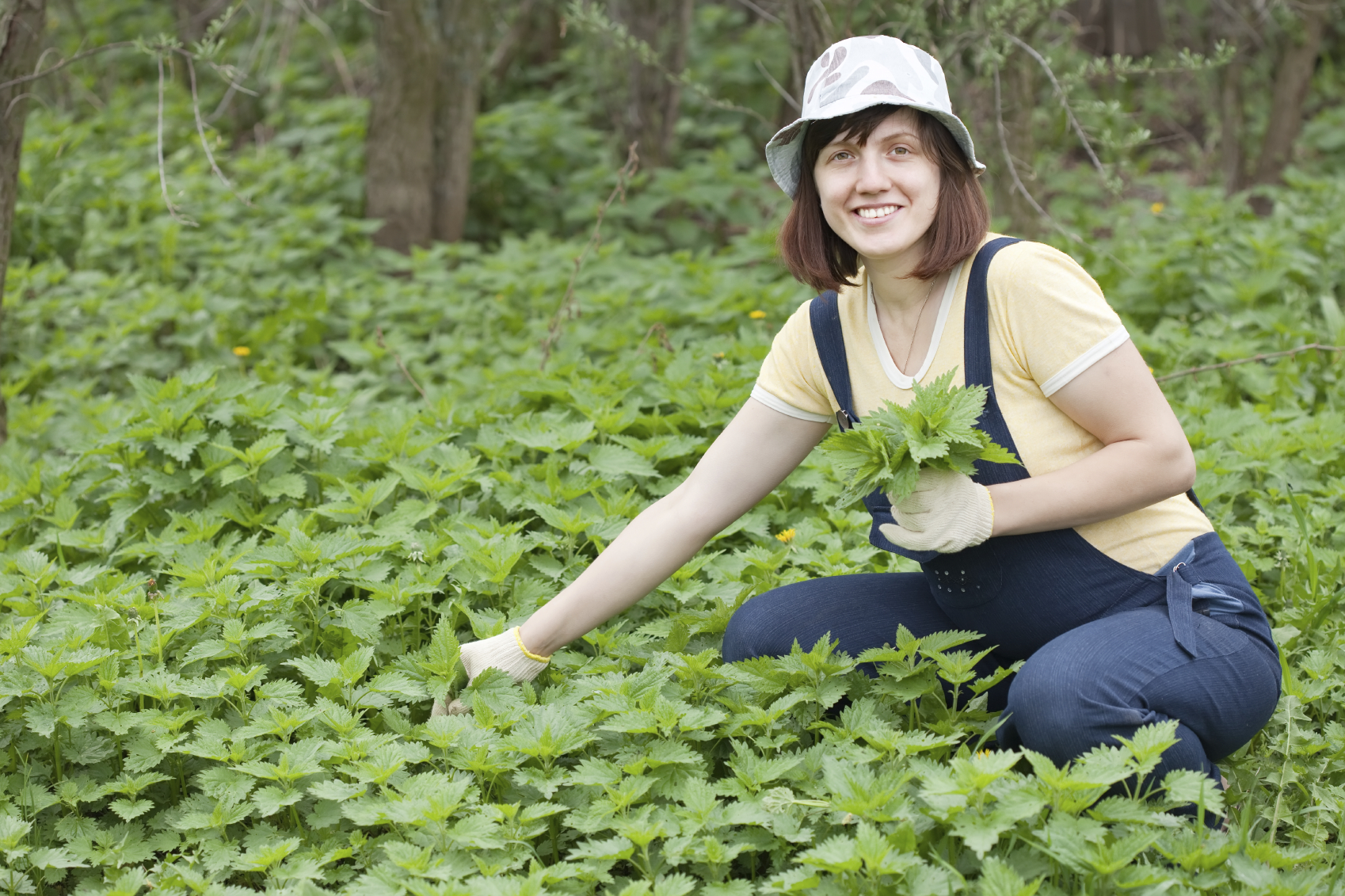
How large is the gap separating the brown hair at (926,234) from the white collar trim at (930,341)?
0.12 feet

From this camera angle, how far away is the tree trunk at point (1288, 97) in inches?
250

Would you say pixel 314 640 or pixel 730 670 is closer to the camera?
pixel 730 670

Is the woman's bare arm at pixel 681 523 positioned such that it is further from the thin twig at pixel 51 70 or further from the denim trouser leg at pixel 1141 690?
the thin twig at pixel 51 70

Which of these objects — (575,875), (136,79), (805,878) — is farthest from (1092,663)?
(136,79)

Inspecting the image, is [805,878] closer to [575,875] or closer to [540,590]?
[575,875]

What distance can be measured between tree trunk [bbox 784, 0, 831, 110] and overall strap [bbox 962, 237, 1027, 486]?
7.95ft

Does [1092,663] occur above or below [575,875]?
above

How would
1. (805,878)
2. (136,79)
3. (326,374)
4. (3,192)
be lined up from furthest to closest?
(136,79), (326,374), (3,192), (805,878)

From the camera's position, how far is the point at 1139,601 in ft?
7.16

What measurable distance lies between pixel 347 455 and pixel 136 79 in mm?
7713

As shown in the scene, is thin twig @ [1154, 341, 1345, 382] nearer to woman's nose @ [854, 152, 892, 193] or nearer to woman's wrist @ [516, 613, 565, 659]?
woman's nose @ [854, 152, 892, 193]

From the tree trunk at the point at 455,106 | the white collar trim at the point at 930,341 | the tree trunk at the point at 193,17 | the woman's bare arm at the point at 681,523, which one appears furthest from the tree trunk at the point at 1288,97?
the tree trunk at the point at 193,17

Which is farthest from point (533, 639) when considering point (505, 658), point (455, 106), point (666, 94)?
point (666, 94)

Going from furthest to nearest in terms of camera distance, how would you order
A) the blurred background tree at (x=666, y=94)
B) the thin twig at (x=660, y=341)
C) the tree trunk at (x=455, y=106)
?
the tree trunk at (x=455, y=106) → the blurred background tree at (x=666, y=94) → the thin twig at (x=660, y=341)
